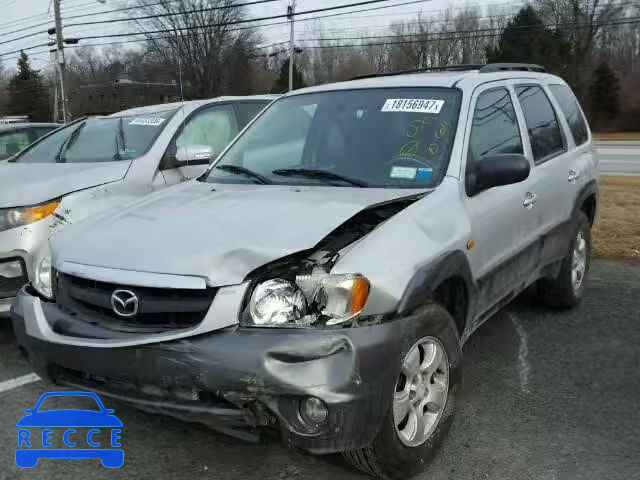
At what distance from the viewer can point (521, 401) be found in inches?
143

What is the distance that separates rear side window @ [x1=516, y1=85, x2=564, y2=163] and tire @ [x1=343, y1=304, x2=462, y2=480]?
72.9 inches

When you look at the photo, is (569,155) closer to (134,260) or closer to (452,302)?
(452,302)

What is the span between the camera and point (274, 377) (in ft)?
7.80

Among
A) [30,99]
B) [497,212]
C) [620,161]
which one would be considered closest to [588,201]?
[497,212]

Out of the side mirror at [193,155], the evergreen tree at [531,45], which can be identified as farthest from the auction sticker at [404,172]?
the evergreen tree at [531,45]

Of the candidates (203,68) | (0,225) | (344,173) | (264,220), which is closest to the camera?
(264,220)

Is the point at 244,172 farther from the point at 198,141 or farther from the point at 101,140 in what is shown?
the point at 101,140

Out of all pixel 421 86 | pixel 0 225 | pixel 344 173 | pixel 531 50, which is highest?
pixel 531 50

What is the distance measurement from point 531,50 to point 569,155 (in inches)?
1808

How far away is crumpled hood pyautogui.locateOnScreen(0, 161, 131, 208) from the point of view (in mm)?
4703

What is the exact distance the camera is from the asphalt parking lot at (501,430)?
2973mm

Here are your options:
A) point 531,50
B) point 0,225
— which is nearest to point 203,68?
point 531,50

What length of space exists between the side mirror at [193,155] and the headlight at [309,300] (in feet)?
9.90

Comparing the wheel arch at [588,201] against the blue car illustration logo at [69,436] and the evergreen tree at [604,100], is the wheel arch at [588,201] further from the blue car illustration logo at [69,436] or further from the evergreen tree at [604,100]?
the evergreen tree at [604,100]
